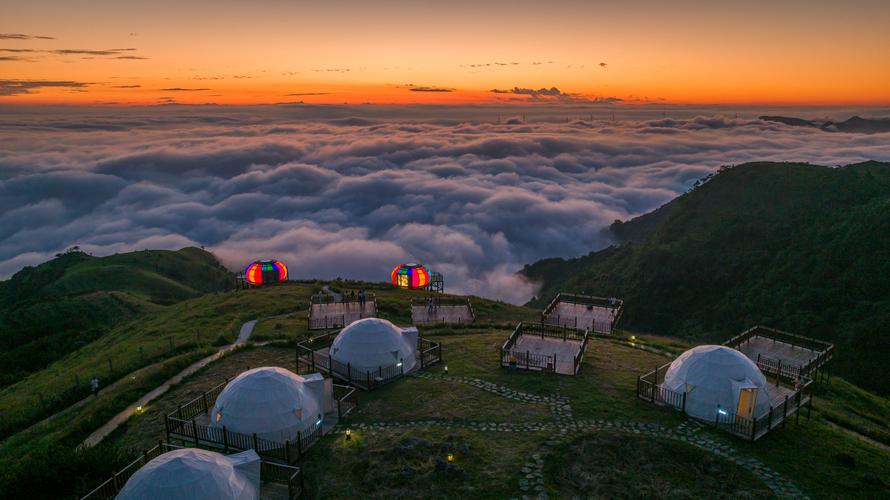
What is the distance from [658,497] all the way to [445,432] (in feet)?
25.2

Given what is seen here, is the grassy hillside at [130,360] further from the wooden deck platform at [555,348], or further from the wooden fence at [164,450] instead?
the wooden deck platform at [555,348]

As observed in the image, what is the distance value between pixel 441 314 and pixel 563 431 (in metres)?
20.5

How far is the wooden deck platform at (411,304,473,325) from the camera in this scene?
→ 127 ft

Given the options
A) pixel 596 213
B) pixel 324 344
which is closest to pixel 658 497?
pixel 324 344

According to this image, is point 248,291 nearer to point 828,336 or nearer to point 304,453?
point 304,453

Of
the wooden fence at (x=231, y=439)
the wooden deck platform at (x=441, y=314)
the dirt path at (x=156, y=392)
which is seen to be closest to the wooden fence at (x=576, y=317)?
the wooden deck platform at (x=441, y=314)

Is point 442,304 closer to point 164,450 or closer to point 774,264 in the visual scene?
point 164,450

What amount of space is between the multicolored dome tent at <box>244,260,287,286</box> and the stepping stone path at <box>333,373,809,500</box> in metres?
36.2

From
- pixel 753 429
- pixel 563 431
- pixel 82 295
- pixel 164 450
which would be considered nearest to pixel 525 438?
pixel 563 431

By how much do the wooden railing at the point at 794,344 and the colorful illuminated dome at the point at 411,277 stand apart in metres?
28.3

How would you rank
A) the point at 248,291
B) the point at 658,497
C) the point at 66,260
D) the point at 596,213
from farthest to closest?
1. the point at 596,213
2. the point at 66,260
3. the point at 248,291
4. the point at 658,497

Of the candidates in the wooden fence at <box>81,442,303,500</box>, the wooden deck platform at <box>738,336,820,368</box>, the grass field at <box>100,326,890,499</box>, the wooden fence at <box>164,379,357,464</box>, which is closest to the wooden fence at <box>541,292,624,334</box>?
the wooden deck platform at <box>738,336,820,368</box>

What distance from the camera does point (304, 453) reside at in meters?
19.1

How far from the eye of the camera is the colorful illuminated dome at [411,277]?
51594 mm
